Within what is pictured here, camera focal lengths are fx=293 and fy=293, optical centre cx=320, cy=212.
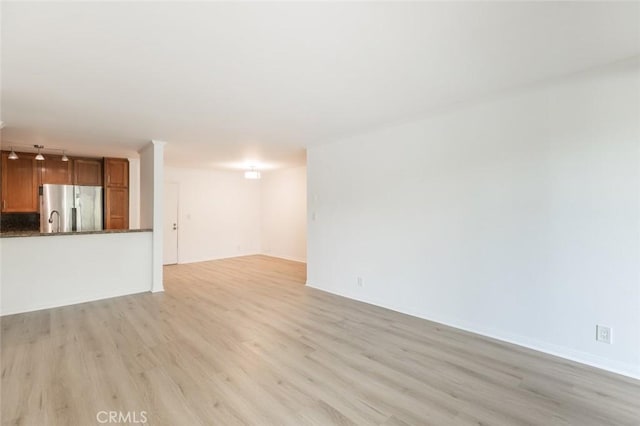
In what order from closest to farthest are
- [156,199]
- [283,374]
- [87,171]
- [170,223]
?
[283,374] → [156,199] → [87,171] → [170,223]

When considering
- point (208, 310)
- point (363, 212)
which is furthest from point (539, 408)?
point (208, 310)

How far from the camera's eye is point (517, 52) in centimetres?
214

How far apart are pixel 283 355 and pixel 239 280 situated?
3.12 m

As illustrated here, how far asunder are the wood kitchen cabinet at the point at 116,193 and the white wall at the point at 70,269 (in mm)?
1799

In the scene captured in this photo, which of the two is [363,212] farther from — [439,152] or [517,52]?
[517,52]

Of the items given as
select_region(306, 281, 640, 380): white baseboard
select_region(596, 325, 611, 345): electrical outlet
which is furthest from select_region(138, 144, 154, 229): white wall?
select_region(596, 325, 611, 345): electrical outlet

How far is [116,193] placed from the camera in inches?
243

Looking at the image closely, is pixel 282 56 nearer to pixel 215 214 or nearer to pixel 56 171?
pixel 56 171

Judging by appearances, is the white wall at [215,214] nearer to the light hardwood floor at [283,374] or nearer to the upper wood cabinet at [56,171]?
the upper wood cabinet at [56,171]

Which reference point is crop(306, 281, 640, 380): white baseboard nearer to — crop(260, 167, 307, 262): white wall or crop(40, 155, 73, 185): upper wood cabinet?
crop(260, 167, 307, 262): white wall

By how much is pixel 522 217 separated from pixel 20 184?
7.86m

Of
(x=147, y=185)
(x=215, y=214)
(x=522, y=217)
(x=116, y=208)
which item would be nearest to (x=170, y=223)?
(x=215, y=214)

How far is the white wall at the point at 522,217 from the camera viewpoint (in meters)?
2.42

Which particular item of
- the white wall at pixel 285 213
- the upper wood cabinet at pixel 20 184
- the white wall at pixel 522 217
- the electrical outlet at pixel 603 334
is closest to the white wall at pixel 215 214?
the white wall at pixel 285 213
